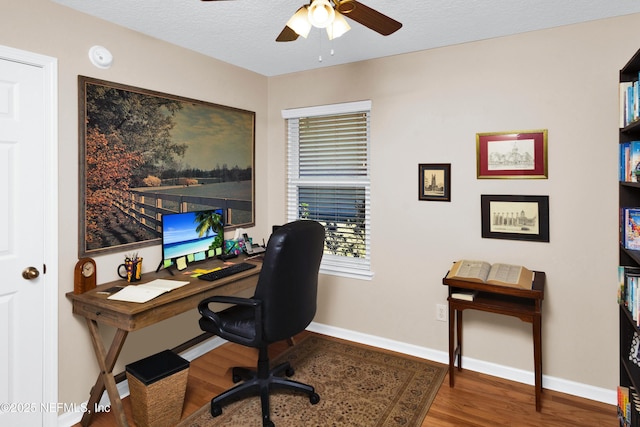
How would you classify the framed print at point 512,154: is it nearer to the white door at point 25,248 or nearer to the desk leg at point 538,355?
the desk leg at point 538,355

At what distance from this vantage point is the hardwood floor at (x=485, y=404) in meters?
2.32

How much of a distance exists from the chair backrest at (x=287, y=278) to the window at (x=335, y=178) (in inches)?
45.7

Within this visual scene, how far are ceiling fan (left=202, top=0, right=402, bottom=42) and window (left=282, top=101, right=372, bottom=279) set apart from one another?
1490 mm

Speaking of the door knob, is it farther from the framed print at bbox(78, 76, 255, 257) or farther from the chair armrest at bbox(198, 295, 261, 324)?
the chair armrest at bbox(198, 295, 261, 324)

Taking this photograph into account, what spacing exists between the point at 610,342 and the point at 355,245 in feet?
6.45

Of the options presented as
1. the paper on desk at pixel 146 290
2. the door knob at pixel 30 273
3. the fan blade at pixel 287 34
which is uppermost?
the fan blade at pixel 287 34

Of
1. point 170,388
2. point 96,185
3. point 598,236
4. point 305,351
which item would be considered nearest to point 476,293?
point 598,236

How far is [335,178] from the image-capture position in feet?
12.0

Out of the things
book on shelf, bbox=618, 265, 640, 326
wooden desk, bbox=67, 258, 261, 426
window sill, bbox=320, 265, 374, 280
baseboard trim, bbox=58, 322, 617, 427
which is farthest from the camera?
window sill, bbox=320, 265, 374, 280

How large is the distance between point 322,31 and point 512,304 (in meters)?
2.24

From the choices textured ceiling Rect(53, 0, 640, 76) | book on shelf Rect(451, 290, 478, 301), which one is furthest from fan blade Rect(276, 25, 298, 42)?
book on shelf Rect(451, 290, 478, 301)

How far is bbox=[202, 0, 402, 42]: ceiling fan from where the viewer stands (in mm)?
1613

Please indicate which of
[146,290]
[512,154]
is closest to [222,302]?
[146,290]

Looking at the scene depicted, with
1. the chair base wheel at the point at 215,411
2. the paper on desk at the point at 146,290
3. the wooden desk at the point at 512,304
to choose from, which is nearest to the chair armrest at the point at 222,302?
the paper on desk at the point at 146,290
